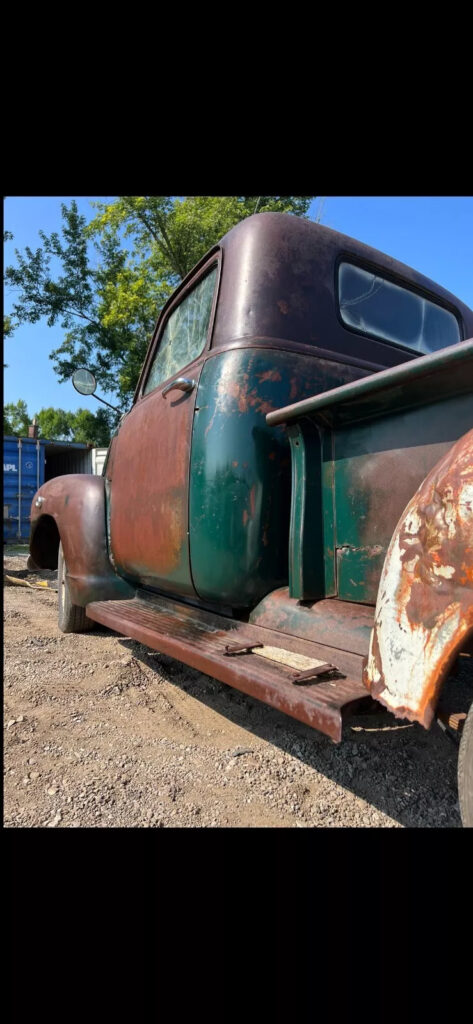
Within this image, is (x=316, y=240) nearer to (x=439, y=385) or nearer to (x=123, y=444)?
(x=439, y=385)

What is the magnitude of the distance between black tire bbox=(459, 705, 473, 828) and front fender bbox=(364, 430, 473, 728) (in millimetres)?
92

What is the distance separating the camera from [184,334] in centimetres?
304

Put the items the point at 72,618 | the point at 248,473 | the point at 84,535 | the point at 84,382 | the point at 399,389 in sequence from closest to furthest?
the point at 399,389, the point at 248,473, the point at 84,535, the point at 72,618, the point at 84,382

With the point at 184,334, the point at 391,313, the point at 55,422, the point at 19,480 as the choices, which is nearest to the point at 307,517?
the point at 391,313

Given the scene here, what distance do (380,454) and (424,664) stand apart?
766 millimetres

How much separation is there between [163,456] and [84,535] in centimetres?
125

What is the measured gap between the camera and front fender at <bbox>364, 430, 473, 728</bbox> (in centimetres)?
119

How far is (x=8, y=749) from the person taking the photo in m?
2.37

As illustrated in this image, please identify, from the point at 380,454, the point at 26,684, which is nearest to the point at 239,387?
the point at 380,454

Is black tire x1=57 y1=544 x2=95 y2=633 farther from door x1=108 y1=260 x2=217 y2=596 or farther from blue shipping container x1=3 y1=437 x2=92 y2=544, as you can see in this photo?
blue shipping container x1=3 y1=437 x2=92 y2=544

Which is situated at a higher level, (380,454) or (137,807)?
(380,454)

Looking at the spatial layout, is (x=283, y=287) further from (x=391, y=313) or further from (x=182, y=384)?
(x=391, y=313)

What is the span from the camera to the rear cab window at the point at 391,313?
261 centimetres

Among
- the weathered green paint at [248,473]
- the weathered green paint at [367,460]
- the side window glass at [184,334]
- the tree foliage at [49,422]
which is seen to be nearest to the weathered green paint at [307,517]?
the weathered green paint at [367,460]
